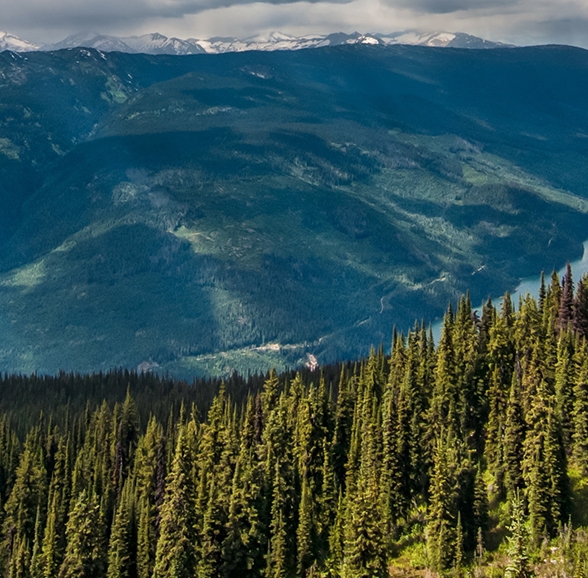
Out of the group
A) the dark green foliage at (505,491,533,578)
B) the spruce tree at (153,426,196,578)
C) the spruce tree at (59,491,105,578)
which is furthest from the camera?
the spruce tree at (59,491,105,578)

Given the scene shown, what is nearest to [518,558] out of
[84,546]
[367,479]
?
[367,479]

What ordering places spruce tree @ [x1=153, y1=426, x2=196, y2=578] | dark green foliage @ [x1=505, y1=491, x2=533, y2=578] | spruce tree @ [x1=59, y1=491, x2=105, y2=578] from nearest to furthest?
dark green foliage @ [x1=505, y1=491, x2=533, y2=578], spruce tree @ [x1=153, y1=426, x2=196, y2=578], spruce tree @ [x1=59, y1=491, x2=105, y2=578]

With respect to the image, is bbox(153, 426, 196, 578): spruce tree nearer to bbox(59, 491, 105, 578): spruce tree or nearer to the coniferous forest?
the coniferous forest

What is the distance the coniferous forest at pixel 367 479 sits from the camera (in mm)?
124500

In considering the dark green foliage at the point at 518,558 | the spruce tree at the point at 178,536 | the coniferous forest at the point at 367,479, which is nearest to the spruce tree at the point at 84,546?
the coniferous forest at the point at 367,479

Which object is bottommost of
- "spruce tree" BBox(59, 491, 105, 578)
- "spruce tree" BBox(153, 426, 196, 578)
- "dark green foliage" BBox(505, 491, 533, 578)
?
"spruce tree" BBox(59, 491, 105, 578)

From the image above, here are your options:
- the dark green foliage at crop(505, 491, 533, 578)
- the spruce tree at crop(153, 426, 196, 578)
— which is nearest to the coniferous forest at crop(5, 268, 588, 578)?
the spruce tree at crop(153, 426, 196, 578)

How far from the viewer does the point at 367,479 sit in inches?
5605

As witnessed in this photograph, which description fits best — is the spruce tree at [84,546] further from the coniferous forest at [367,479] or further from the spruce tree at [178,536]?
the spruce tree at [178,536]

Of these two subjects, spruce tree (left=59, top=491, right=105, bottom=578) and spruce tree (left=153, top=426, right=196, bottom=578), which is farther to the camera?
spruce tree (left=59, top=491, right=105, bottom=578)

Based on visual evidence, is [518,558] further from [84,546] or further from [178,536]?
[84,546]

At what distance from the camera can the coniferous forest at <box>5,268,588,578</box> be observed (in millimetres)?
124500

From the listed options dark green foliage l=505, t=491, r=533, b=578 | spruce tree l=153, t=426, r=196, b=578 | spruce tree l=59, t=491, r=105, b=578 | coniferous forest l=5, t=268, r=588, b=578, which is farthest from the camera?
spruce tree l=59, t=491, r=105, b=578

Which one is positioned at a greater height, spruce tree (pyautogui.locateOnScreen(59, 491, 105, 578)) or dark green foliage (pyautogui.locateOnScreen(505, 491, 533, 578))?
dark green foliage (pyautogui.locateOnScreen(505, 491, 533, 578))
